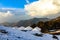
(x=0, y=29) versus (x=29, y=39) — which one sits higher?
(x=0, y=29)

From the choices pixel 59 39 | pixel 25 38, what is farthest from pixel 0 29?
pixel 59 39

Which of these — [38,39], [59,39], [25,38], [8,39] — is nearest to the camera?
[8,39]

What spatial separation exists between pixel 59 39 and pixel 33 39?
268 inches

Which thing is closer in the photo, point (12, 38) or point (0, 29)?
point (12, 38)

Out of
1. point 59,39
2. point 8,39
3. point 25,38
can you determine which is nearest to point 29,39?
point 25,38

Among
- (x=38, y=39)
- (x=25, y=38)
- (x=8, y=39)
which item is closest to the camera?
(x=8, y=39)

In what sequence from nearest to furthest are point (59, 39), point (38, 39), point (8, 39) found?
point (8, 39)
point (38, 39)
point (59, 39)

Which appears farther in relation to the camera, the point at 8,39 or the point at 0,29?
the point at 0,29

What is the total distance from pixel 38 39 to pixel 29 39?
157 centimetres

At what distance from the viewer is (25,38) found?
1930 centimetres

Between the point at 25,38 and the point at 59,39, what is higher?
the point at 59,39

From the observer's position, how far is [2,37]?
17.2 metres

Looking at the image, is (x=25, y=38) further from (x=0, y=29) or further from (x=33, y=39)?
(x=0, y=29)

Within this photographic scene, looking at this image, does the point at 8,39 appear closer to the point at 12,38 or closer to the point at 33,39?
the point at 12,38
